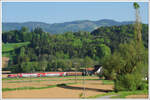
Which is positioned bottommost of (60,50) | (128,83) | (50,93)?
(50,93)

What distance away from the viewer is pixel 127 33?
470 ft

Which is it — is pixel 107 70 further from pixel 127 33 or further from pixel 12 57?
pixel 127 33

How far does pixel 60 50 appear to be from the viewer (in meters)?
118

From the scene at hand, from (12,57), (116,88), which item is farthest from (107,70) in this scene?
(12,57)

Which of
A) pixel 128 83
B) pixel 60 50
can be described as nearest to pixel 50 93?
pixel 128 83

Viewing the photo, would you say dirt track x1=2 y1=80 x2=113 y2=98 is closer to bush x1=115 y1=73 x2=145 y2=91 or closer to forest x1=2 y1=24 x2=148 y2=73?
bush x1=115 y1=73 x2=145 y2=91

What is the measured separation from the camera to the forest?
9231 centimetres

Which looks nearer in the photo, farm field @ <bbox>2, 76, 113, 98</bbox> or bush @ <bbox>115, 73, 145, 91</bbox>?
farm field @ <bbox>2, 76, 113, 98</bbox>

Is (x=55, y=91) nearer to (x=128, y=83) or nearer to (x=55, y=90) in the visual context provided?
(x=55, y=90)

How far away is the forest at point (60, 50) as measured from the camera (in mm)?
92312

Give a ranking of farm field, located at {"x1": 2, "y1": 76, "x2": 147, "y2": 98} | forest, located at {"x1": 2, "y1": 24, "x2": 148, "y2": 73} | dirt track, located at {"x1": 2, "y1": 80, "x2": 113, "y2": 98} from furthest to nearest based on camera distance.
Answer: forest, located at {"x1": 2, "y1": 24, "x2": 148, "y2": 73} → farm field, located at {"x1": 2, "y1": 76, "x2": 147, "y2": 98} → dirt track, located at {"x1": 2, "y1": 80, "x2": 113, "y2": 98}

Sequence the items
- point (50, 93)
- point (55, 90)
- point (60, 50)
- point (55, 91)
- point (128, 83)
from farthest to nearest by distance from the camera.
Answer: point (60, 50)
point (55, 90)
point (55, 91)
point (50, 93)
point (128, 83)

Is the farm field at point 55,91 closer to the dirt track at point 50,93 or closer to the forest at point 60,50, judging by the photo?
the dirt track at point 50,93

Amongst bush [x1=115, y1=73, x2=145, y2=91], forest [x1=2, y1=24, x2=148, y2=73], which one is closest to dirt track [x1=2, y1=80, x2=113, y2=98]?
bush [x1=115, y1=73, x2=145, y2=91]
